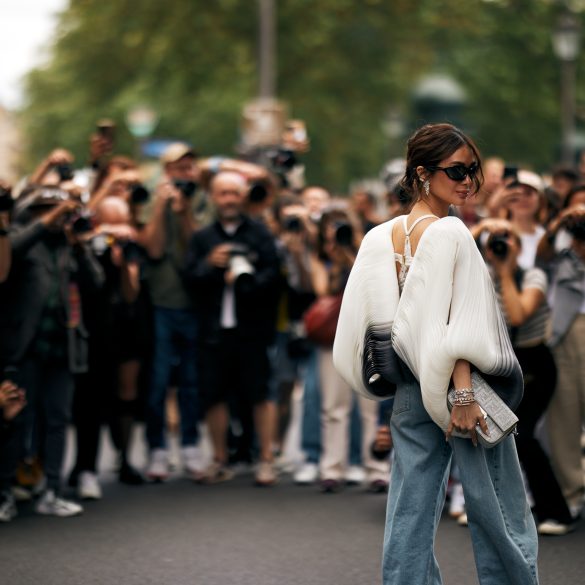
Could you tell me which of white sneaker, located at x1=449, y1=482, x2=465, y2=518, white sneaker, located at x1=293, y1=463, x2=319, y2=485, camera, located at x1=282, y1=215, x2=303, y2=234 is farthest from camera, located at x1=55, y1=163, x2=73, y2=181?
white sneaker, located at x1=449, y1=482, x2=465, y2=518

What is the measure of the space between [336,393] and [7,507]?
2422mm

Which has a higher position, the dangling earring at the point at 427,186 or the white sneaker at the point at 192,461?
the dangling earring at the point at 427,186

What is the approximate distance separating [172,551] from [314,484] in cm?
249

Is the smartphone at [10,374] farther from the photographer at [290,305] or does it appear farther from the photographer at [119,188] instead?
the photographer at [290,305]

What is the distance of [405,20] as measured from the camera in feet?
107

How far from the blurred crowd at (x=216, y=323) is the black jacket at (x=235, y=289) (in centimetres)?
1

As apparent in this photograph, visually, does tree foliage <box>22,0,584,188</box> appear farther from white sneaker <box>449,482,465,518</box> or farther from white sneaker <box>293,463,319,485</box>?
white sneaker <box>449,482,465,518</box>

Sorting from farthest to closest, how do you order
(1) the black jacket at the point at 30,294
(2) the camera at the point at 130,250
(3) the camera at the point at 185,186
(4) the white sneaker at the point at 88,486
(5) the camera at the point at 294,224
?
(5) the camera at the point at 294,224 < (3) the camera at the point at 185,186 < (2) the camera at the point at 130,250 < (4) the white sneaker at the point at 88,486 < (1) the black jacket at the point at 30,294

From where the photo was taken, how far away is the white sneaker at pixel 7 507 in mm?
8344

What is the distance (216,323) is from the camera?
991cm

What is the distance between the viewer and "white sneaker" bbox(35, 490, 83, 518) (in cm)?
859

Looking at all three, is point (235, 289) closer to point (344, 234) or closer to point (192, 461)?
point (344, 234)

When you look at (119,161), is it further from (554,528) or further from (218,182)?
(554,528)

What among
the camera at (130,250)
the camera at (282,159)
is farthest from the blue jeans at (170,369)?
the camera at (282,159)
